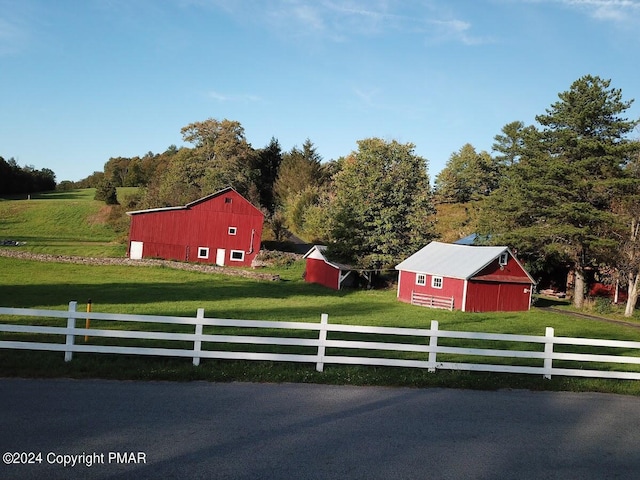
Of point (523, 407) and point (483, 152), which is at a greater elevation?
point (483, 152)

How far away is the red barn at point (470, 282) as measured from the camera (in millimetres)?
38031

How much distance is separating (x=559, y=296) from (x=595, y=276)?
4.61 m

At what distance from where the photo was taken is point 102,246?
56469 mm

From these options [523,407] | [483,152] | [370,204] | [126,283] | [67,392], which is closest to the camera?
[67,392]

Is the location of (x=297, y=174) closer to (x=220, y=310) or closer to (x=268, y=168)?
(x=268, y=168)

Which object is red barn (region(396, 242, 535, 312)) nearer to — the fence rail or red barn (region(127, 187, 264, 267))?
the fence rail

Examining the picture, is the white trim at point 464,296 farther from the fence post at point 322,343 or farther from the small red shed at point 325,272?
the fence post at point 322,343

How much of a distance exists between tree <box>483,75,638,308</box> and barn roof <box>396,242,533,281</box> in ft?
15.1

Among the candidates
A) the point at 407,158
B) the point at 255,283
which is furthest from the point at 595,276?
the point at 255,283

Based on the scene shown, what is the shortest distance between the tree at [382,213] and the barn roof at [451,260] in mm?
3304

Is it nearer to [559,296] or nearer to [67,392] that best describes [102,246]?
[559,296]

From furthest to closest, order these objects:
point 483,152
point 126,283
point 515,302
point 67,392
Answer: point 483,152 → point 515,302 → point 126,283 → point 67,392

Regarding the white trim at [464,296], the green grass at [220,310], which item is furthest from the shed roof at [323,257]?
the white trim at [464,296]

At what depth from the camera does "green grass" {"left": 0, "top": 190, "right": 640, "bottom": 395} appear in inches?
410
